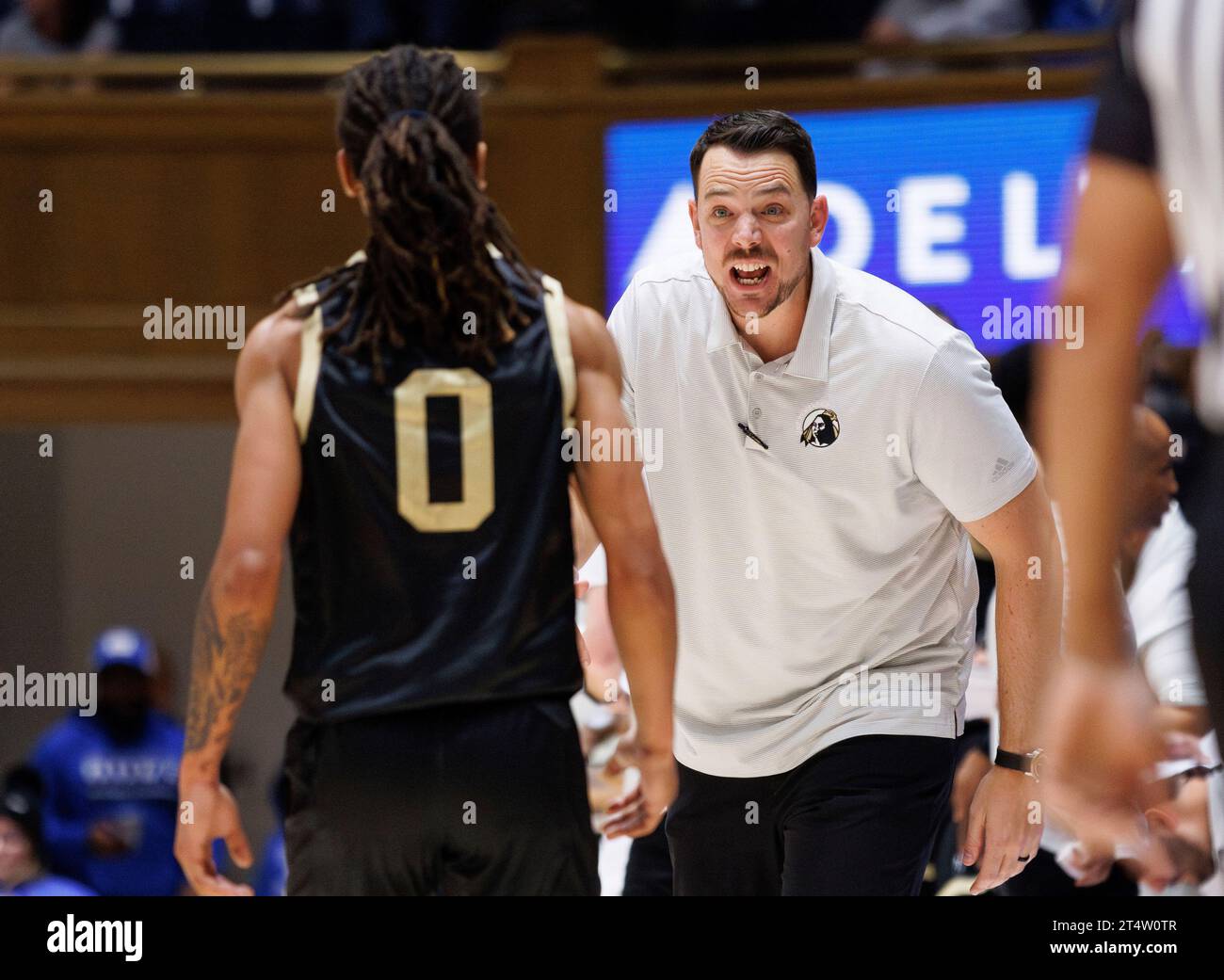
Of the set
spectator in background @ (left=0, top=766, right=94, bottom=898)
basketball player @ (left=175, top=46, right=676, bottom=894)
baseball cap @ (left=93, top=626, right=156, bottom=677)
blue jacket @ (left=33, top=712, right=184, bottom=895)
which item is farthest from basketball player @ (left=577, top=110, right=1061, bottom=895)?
baseball cap @ (left=93, top=626, right=156, bottom=677)

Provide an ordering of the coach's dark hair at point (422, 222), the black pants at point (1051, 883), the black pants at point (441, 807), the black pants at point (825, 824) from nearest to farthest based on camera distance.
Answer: the black pants at point (441, 807) → the coach's dark hair at point (422, 222) → the black pants at point (825, 824) → the black pants at point (1051, 883)

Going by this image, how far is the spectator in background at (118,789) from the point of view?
4.84 meters

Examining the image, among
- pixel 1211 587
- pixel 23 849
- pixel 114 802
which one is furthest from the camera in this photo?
pixel 114 802

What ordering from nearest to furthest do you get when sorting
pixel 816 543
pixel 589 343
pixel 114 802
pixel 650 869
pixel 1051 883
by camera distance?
pixel 589 343, pixel 816 543, pixel 650 869, pixel 1051 883, pixel 114 802

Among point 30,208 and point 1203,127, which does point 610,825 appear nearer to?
point 1203,127

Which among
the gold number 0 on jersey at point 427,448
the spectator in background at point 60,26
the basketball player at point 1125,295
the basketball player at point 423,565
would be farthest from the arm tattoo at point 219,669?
the spectator in background at point 60,26

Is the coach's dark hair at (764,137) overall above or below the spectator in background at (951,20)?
below

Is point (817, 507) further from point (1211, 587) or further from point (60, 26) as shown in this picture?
point (60, 26)

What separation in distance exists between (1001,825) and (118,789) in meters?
3.15

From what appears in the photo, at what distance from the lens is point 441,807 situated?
2328mm

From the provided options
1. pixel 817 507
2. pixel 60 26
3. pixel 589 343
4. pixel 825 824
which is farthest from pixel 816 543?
pixel 60 26

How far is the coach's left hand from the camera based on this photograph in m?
2.65

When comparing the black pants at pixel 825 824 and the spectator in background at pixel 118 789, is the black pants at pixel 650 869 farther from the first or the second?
the spectator in background at pixel 118 789

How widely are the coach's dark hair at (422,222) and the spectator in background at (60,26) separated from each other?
152 inches
